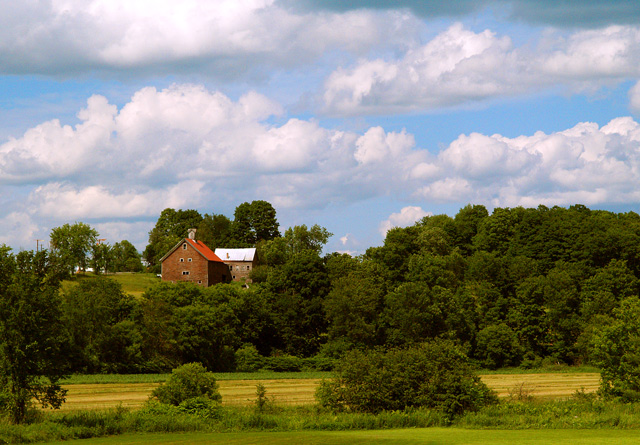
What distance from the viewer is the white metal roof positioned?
500 ft

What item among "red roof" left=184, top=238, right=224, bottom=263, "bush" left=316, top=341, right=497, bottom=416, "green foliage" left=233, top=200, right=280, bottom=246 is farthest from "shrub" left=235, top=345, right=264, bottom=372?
"green foliage" left=233, top=200, right=280, bottom=246

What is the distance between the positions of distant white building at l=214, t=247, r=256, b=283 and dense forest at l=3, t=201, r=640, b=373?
→ 1614 inches

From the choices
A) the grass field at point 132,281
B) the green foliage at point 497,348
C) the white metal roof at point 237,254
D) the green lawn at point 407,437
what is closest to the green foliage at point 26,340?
the green lawn at point 407,437

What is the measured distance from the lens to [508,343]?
291ft

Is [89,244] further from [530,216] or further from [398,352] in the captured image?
[398,352]

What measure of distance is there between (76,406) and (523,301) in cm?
6232

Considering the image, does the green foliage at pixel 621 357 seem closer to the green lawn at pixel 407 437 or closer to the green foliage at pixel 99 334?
the green lawn at pixel 407 437

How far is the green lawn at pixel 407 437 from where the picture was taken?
32.5 m

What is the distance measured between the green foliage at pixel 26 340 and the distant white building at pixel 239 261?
363 feet

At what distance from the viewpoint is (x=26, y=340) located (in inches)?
1512

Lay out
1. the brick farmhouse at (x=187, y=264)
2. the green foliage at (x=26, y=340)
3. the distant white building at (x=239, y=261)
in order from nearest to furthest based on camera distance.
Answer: the green foliage at (x=26, y=340), the brick farmhouse at (x=187, y=264), the distant white building at (x=239, y=261)

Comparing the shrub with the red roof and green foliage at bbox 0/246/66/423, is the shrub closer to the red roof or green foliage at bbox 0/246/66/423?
the red roof

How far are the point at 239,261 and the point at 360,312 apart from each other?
6335cm

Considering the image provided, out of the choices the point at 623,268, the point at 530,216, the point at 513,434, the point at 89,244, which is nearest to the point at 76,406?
the point at 513,434
